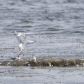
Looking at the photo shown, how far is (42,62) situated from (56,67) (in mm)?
890

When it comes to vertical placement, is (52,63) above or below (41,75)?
above

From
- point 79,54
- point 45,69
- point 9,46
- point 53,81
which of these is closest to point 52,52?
point 79,54

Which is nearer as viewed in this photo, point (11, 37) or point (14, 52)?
point (14, 52)

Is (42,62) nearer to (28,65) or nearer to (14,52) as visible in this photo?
(28,65)

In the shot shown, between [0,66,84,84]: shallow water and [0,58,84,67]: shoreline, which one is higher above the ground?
[0,58,84,67]: shoreline

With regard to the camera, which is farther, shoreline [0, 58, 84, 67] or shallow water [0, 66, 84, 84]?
shoreline [0, 58, 84, 67]

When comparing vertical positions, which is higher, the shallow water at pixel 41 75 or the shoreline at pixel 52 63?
the shoreline at pixel 52 63

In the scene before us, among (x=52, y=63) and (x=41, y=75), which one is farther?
(x=52, y=63)

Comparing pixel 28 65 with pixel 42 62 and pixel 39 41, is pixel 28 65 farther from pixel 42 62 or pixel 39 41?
pixel 39 41

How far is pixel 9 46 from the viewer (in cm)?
2867

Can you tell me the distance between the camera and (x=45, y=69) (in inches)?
791

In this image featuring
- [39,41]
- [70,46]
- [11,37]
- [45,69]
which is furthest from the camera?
[11,37]

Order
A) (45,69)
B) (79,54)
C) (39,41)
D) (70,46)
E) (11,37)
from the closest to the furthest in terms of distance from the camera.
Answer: (45,69) < (79,54) < (70,46) < (39,41) < (11,37)

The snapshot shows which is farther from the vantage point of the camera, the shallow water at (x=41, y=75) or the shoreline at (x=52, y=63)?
the shoreline at (x=52, y=63)
